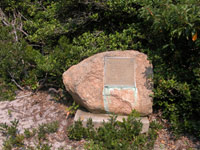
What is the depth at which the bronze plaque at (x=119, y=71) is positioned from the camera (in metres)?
3.77

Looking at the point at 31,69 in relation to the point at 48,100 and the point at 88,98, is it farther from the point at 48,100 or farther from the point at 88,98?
the point at 88,98

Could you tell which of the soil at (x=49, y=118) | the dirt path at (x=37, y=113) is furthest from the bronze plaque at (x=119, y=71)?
the dirt path at (x=37, y=113)

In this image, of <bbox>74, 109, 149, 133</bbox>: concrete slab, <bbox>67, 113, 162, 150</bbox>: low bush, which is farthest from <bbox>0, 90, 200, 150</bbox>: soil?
<bbox>74, 109, 149, 133</bbox>: concrete slab

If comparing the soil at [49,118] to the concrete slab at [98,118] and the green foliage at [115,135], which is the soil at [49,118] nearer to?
the green foliage at [115,135]

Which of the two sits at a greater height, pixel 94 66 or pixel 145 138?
pixel 94 66

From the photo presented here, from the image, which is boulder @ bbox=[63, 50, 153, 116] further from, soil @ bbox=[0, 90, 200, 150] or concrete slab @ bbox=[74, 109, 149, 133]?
soil @ bbox=[0, 90, 200, 150]

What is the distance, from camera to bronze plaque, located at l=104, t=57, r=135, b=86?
3.77 metres

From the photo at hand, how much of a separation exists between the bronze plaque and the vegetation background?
0.44m

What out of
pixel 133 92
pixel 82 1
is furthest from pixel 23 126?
pixel 82 1

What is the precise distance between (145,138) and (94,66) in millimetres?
1500

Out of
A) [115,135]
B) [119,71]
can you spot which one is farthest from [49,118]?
[119,71]

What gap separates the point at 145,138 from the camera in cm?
352

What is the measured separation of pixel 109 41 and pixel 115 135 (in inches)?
83.7

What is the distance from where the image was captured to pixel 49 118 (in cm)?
421
